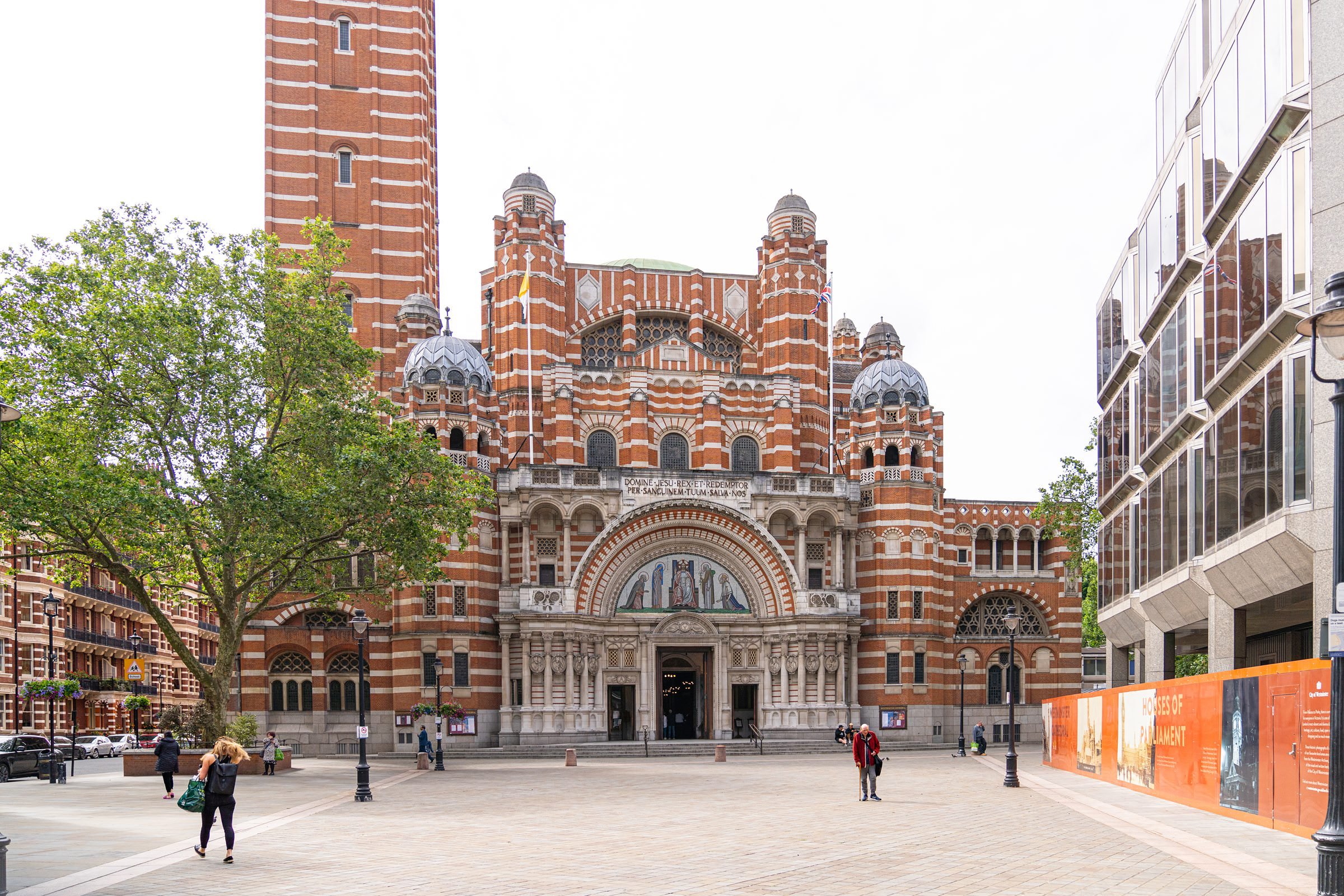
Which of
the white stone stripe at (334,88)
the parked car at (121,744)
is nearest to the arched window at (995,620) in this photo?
the white stone stripe at (334,88)

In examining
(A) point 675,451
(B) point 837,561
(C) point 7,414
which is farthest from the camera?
(A) point 675,451

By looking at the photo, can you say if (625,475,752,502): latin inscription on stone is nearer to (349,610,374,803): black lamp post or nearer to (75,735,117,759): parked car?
(75,735,117,759): parked car

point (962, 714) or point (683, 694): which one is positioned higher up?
point (962, 714)

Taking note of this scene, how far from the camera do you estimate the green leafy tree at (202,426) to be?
117ft

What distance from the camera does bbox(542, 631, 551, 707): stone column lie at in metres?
55.5

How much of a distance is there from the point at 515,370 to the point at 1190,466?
116ft

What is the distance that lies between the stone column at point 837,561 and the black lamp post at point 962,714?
6.28 metres

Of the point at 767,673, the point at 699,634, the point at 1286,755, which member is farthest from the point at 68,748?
the point at 1286,755

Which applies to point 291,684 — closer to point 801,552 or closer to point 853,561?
point 801,552

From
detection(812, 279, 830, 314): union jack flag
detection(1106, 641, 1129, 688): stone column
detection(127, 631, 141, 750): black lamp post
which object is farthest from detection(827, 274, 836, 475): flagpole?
detection(127, 631, 141, 750): black lamp post

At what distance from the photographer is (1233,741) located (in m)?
21.8

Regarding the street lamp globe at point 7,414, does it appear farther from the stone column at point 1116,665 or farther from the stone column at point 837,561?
the stone column at point 837,561

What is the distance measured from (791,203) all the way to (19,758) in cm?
4169

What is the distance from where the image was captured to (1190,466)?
3102 cm
